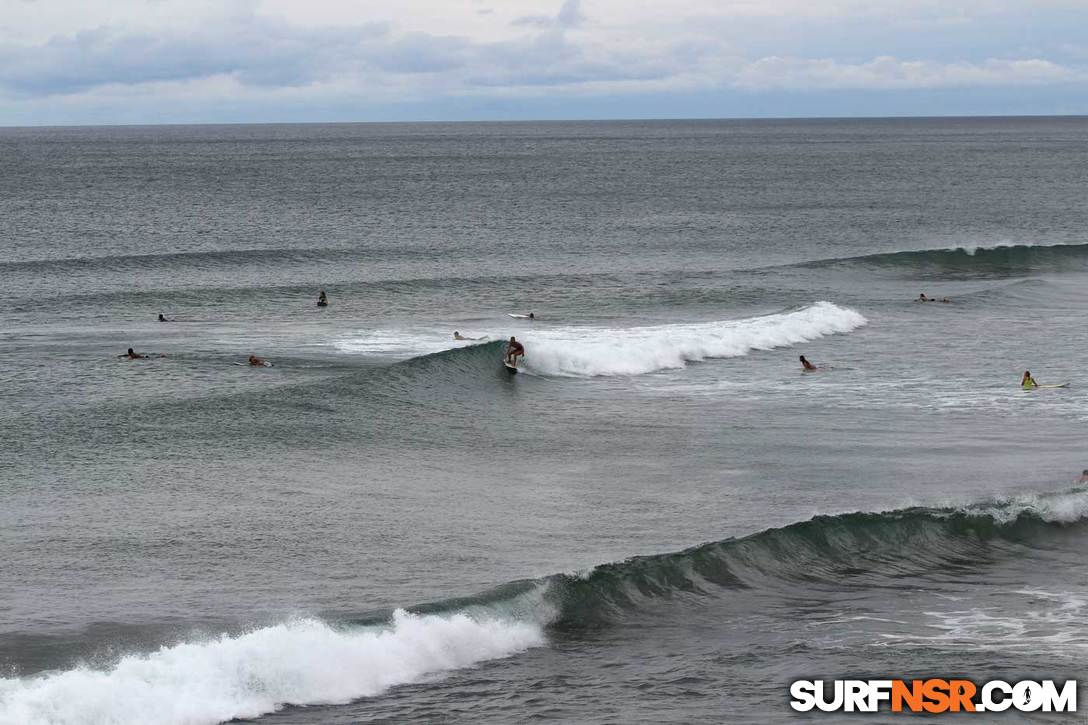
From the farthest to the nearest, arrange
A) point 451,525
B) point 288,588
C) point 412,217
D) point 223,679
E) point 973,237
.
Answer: point 412,217
point 973,237
point 451,525
point 288,588
point 223,679

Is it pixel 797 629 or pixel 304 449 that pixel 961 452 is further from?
pixel 304 449

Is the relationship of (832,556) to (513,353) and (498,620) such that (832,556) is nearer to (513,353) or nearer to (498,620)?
(498,620)

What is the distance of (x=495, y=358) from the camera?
4066 centimetres

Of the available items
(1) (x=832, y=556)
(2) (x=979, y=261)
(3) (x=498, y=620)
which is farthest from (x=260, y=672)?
(2) (x=979, y=261)

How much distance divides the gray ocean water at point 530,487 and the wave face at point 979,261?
1.37 feet

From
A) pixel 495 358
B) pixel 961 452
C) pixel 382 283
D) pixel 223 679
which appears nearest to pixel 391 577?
pixel 223 679

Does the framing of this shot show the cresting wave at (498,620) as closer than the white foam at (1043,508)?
Yes

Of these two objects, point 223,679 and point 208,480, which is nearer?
point 223,679

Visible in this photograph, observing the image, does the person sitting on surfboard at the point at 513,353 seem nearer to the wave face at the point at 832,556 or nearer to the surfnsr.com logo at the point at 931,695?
the wave face at the point at 832,556

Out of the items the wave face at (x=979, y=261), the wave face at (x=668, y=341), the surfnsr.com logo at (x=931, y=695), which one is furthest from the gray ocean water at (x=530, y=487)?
the wave face at (x=979, y=261)

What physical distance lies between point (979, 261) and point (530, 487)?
48634mm

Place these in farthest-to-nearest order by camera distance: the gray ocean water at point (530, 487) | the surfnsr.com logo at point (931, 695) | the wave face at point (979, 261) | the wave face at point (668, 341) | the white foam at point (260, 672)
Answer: the wave face at point (979, 261), the wave face at point (668, 341), the gray ocean water at point (530, 487), the surfnsr.com logo at point (931, 695), the white foam at point (260, 672)

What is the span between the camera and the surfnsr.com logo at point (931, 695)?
51.3 ft

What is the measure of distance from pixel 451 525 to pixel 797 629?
7416 millimetres
